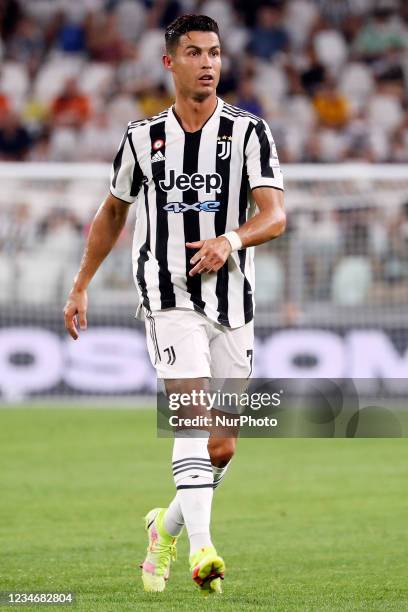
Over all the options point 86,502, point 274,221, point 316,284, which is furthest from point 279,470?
point 274,221

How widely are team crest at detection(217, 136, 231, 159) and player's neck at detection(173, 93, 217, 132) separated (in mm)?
137

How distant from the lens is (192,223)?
5.65 m

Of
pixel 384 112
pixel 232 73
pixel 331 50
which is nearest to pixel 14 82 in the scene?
pixel 232 73

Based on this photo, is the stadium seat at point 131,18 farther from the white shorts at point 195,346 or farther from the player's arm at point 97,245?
the white shorts at point 195,346

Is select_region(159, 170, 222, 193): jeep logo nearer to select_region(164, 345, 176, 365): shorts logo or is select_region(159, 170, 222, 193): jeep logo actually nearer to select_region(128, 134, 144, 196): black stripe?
Answer: select_region(128, 134, 144, 196): black stripe

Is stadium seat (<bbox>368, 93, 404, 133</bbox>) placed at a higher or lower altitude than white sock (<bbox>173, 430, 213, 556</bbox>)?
higher

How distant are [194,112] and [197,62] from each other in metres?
0.25

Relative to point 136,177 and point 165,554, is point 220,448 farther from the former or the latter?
point 136,177

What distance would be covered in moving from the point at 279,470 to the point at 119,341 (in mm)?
4572

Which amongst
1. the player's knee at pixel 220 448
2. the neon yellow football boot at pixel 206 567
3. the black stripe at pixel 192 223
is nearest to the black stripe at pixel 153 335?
the black stripe at pixel 192 223

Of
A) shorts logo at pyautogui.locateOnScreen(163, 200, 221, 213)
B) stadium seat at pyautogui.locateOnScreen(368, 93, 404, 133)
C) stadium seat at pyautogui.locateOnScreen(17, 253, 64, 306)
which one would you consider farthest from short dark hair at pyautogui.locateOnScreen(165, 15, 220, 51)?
stadium seat at pyautogui.locateOnScreen(368, 93, 404, 133)

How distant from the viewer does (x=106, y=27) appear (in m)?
19.7

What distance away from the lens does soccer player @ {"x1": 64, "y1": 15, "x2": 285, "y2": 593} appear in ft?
18.2

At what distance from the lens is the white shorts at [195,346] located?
5496 millimetres
